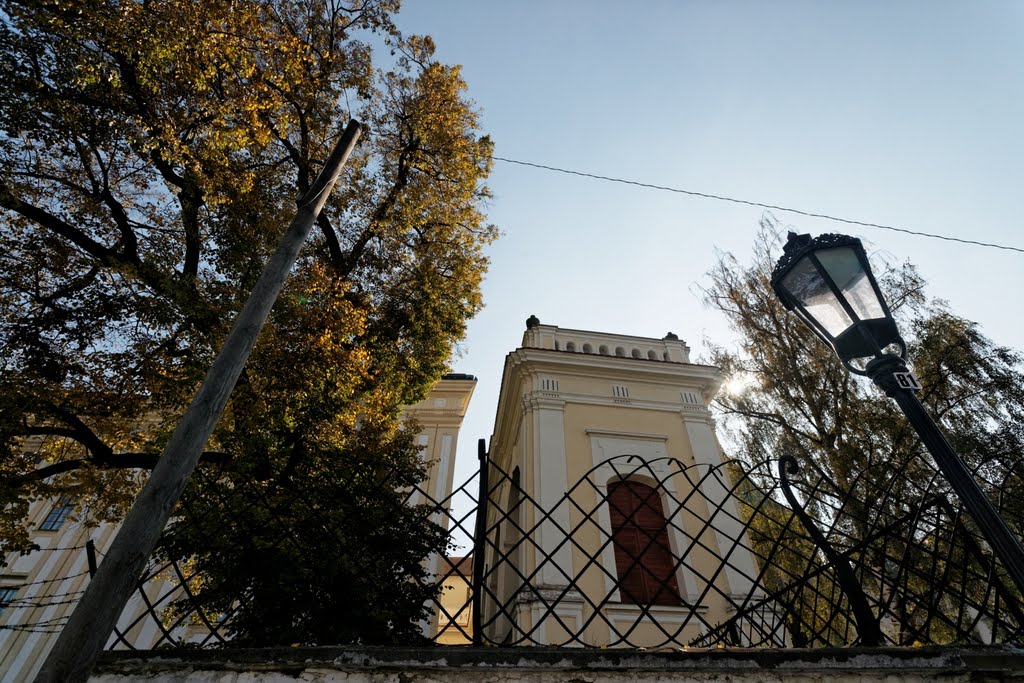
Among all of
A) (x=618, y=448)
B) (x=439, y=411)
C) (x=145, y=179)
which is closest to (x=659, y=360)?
(x=618, y=448)

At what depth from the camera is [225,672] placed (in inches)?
72.9

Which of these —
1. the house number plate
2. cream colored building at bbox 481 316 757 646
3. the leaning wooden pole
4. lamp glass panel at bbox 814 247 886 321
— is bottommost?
the leaning wooden pole

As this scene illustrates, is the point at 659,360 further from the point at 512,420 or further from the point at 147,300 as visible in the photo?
the point at 147,300

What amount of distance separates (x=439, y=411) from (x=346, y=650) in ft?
55.5

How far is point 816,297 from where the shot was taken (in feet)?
9.76

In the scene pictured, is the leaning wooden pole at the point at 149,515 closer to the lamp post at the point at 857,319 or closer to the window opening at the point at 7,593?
the lamp post at the point at 857,319

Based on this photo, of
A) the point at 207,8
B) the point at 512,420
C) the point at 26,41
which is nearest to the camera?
the point at 26,41

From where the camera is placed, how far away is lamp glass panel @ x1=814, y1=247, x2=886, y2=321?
273cm

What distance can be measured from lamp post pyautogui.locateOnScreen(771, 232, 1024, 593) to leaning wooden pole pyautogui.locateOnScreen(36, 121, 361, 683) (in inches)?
128

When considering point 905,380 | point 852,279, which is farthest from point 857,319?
point 905,380

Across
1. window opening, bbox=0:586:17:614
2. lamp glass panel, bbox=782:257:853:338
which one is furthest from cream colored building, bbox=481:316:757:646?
window opening, bbox=0:586:17:614

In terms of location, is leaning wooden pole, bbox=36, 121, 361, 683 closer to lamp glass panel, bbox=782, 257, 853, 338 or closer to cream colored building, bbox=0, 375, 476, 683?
lamp glass panel, bbox=782, 257, 853, 338

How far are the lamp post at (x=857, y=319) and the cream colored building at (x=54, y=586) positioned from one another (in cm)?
882

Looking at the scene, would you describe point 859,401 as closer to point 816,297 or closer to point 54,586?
point 816,297
